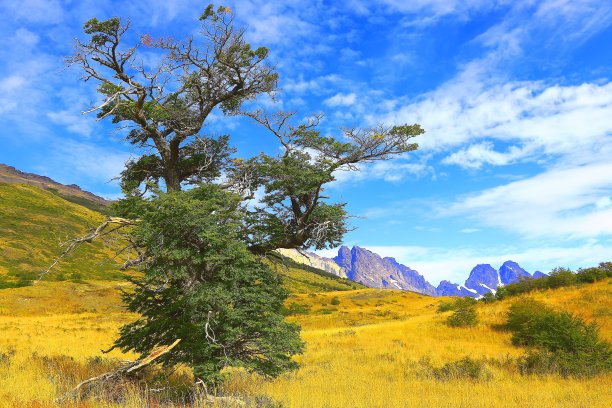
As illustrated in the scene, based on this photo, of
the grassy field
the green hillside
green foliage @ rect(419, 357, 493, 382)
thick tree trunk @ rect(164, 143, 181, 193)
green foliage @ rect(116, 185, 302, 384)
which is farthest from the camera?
the green hillside

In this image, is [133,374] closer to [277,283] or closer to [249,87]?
[277,283]

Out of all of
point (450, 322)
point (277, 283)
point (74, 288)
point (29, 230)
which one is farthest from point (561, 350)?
point (29, 230)

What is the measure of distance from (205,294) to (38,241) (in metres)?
107

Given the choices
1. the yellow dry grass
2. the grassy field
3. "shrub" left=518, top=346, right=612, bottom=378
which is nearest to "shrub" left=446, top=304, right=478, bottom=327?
the grassy field

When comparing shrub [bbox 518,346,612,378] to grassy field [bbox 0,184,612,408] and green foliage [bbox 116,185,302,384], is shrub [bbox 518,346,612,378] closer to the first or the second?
grassy field [bbox 0,184,612,408]

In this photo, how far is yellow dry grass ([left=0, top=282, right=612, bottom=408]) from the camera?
9.54m

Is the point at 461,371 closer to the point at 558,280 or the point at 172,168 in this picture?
the point at 172,168

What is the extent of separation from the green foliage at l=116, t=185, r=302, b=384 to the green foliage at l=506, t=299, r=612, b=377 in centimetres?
1132

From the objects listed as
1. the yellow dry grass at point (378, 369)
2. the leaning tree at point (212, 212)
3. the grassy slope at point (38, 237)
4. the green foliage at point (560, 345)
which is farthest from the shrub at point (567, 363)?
the grassy slope at point (38, 237)

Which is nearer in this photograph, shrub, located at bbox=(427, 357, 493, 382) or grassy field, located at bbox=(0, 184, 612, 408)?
grassy field, located at bbox=(0, 184, 612, 408)

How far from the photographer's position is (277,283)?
1178 centimetres

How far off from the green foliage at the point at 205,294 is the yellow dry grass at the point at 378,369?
1165 mm

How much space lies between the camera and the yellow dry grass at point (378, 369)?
954cm

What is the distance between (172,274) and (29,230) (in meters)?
115
